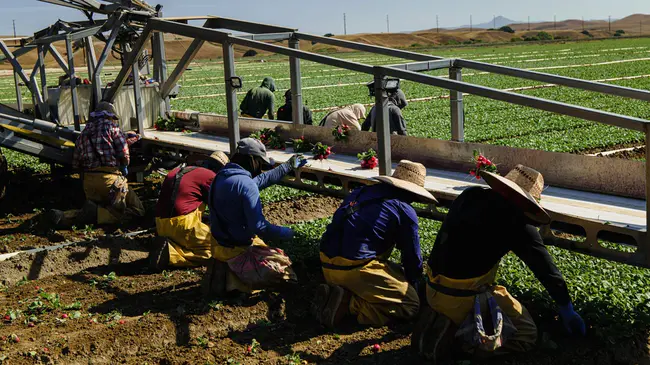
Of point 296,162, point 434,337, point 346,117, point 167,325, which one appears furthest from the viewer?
point 346,117

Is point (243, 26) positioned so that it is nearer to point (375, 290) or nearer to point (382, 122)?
point (382, 122)

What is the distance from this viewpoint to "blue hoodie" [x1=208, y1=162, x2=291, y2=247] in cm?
787

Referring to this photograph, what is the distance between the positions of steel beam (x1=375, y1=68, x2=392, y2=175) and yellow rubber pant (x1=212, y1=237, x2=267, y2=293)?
1648 millimetres

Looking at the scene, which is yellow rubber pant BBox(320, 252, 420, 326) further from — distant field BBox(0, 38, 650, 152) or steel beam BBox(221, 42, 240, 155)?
distant field BBox(0, 38, 650, 152)

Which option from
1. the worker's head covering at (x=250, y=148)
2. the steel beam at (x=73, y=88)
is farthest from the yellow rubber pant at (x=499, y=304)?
the steel beam at (x=73, y=88)

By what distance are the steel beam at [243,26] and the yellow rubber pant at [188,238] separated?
3.21 meters

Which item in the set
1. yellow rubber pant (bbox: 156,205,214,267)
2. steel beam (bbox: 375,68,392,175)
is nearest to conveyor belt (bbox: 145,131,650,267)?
steel beam (bbox: 375,68,392,175)

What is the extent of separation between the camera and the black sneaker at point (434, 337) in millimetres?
6191

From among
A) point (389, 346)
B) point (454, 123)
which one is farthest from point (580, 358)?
point (454, 123)

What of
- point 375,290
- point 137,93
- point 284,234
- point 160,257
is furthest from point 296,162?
point 137,93

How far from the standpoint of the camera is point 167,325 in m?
7.23

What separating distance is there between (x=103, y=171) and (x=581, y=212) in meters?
7.32

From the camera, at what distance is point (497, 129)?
18250 millimetres

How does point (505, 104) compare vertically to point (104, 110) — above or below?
below
